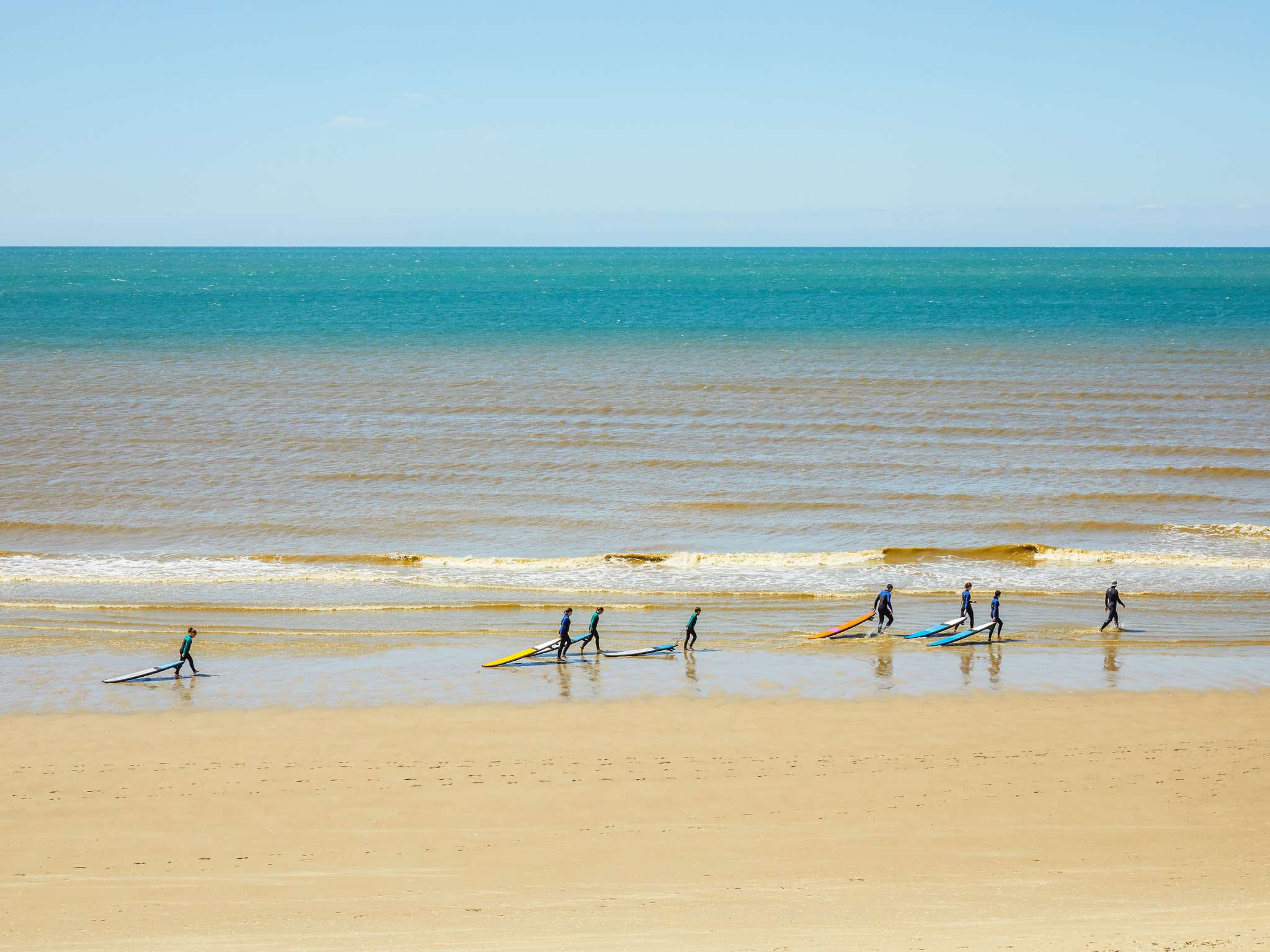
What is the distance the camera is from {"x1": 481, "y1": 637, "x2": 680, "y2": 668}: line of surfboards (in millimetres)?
20922

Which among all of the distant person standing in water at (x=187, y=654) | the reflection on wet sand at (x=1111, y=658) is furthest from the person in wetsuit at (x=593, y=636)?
the reflection on wet sand at (x=1111, y=658)

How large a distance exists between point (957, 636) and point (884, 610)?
4.94 ft

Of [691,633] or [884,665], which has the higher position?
[691,633]

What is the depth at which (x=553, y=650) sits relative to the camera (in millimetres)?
21578

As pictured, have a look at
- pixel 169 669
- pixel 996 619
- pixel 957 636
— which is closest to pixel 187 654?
pixel 169 669

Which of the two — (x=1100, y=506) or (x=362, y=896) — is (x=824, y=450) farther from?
(x=362, y=896)

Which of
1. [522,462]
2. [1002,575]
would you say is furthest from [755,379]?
[1002,575]

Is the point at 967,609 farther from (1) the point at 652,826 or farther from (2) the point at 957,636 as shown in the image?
(1) the point at 652,826

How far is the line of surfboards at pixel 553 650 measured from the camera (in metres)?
20.9

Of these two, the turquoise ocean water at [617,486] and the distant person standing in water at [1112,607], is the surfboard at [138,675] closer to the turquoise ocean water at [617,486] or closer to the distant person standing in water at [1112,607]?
the turquoise ocean water at [617,486]

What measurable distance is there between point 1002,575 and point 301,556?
16981 mm

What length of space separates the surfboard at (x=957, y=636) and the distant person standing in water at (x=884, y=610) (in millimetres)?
883

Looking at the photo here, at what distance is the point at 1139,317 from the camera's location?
79.9 meters

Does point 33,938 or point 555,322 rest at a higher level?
point 555,322
